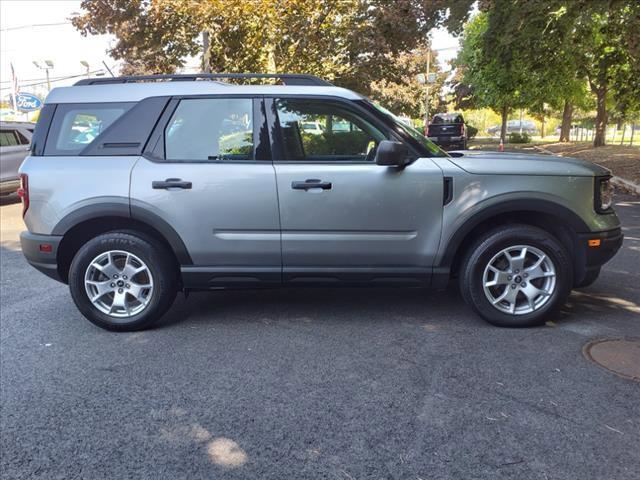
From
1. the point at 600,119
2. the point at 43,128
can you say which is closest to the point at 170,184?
the point at 43,128

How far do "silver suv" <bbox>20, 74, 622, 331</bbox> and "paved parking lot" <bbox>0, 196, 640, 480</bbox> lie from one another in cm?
41

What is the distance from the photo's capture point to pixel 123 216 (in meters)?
4.35

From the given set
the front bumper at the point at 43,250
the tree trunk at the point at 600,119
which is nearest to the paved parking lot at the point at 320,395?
the front bumper at the point at 43,250

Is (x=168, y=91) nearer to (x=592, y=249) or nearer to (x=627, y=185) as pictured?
(x=592, y=249)

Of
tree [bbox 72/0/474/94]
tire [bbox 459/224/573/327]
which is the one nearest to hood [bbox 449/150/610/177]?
tire [bbox 459/224/573/327]

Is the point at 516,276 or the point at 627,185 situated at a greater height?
the point at 516,276

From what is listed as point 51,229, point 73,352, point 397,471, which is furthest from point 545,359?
point 51,229

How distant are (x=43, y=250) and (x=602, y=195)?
4.47 m

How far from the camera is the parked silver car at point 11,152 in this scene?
1212 cm

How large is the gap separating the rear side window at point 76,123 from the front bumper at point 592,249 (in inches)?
146

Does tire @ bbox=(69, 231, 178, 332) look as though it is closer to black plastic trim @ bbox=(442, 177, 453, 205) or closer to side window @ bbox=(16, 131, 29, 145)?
black plastic trim @ bbox=(442, 177, 453, 205)

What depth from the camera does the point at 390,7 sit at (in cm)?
1278

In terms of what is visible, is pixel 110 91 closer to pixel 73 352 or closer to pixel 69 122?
pixel 69 122

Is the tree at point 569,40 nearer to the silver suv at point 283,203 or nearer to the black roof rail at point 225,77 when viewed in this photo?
the silver suv at point 283,203
